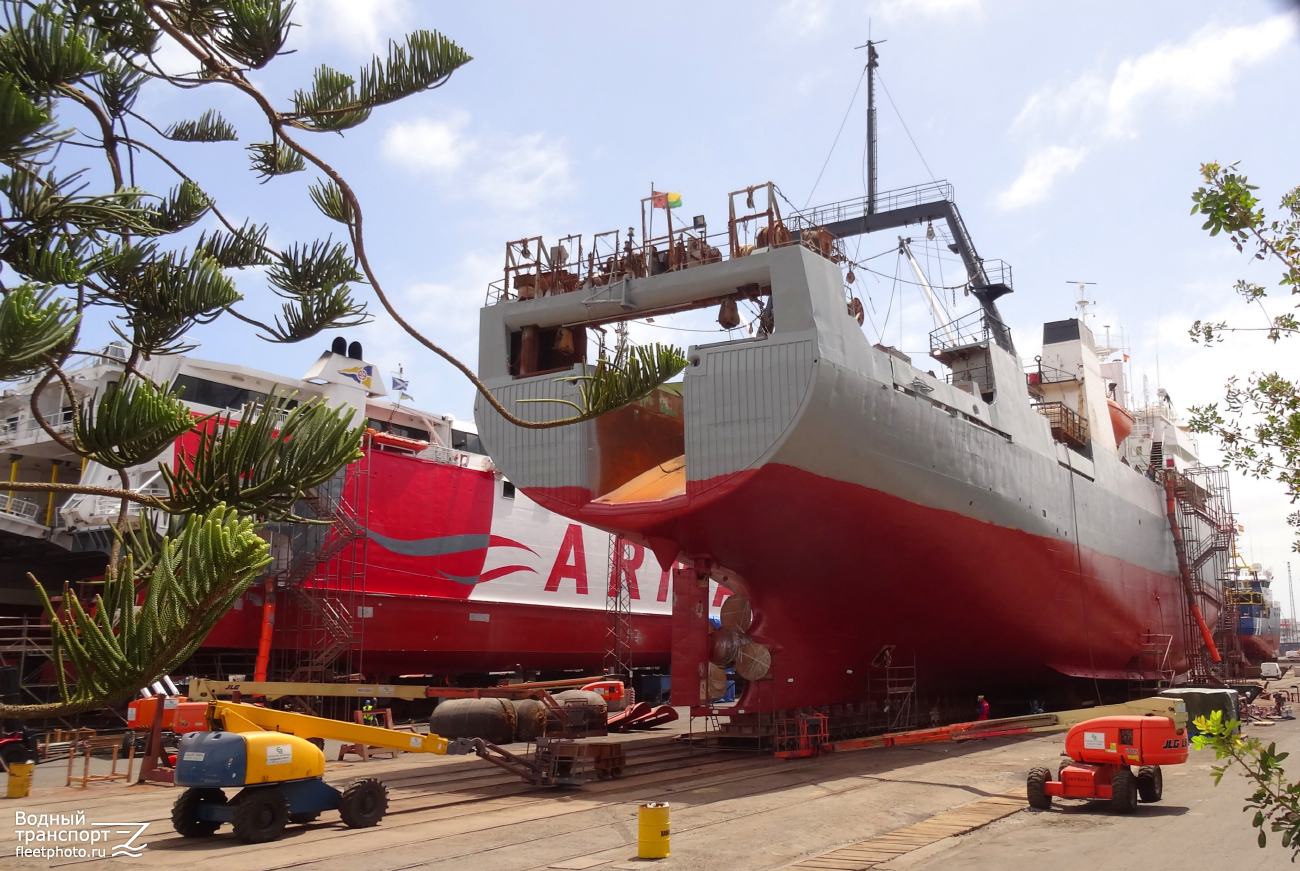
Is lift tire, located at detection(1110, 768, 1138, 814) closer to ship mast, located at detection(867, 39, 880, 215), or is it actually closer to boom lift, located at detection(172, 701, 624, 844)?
boom lift, located at detection(172, 701, 624, 844)

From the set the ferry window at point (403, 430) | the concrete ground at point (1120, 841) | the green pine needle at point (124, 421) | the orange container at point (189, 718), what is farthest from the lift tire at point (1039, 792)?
the ferry window at point (403, 430)

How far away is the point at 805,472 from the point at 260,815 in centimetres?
795

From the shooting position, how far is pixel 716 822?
9781mm

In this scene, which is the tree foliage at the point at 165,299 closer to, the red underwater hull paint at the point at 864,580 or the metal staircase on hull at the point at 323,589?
the red underwater hull paint at the point at 864,580

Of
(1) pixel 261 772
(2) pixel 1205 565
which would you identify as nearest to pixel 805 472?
(1) pixel 261 772

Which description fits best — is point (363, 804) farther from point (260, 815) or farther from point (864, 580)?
point (864, 580)

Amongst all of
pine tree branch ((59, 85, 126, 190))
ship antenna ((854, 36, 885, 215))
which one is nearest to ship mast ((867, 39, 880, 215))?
ship antenna ((854, 36, 885, 215))

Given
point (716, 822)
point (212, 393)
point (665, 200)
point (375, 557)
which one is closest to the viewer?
point (716, 822)

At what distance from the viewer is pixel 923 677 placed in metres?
18.2

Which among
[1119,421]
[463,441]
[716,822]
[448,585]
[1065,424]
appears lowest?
[716,822]

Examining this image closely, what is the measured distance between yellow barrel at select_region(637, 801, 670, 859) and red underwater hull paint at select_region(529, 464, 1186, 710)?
19.6 feet

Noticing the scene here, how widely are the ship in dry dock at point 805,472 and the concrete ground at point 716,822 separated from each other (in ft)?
8.48

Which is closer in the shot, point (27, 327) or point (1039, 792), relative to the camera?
point (27, 327)

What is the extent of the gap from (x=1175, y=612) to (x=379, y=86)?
27.7 metres
